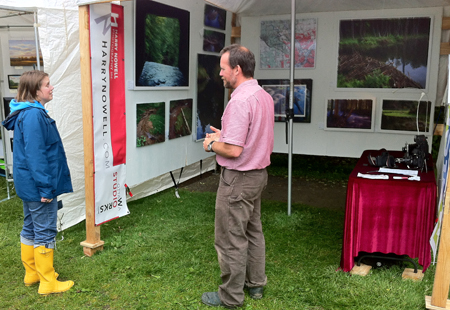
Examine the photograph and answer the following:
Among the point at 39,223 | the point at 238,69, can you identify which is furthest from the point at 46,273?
the point at 238,69

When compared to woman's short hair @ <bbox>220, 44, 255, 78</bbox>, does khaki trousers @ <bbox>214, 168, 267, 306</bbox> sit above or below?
below

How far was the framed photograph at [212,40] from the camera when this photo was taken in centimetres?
644

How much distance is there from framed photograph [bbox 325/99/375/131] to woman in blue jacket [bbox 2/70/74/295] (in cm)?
464

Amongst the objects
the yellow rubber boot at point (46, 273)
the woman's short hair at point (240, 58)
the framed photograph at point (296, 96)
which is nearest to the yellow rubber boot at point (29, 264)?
the yellow rubber boot at point (46, 273)

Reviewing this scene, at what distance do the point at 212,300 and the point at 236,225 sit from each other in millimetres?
653

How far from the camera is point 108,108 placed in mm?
3959

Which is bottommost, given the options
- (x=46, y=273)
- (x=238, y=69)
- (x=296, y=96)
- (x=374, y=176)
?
(x=46, y=273)

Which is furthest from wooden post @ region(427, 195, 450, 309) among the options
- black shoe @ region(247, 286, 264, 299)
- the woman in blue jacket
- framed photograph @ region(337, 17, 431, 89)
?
framed photograph @ region(337, 17, 431, 89)

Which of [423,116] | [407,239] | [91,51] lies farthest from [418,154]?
[91,51]

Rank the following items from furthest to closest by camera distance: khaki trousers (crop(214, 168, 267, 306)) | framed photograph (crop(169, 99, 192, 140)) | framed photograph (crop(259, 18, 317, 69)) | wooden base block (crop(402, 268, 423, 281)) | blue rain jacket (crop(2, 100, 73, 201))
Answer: framed photograph (crop(259, 18, 317, 69)), framed photograph (crop(169, 99, 192, 140)), wooden base block (crop(402, 268, 423, 281)), blue rain jacket (crop(2, 100, 73, 201)), khaki trousers (crop(214, 168, 267, 306))

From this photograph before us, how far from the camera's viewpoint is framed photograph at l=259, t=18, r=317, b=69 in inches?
263

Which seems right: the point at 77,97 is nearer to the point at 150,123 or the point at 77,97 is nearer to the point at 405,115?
the point at 150,123

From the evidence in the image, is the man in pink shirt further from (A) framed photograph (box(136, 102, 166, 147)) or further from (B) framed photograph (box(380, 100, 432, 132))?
(B) framed photograph (box(380, 100, 432, 132))

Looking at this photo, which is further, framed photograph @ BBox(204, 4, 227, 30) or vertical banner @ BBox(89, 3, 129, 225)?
framed photograph @ BBox(204, 4, 227, 30)
